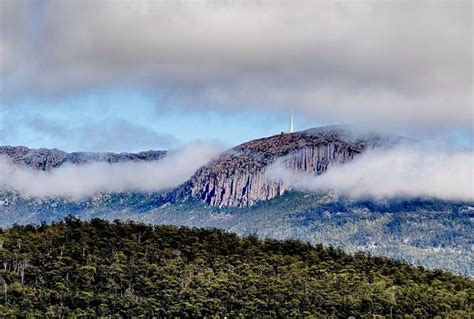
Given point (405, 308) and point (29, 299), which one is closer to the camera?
point (29, 299)

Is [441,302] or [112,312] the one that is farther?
[441,302]

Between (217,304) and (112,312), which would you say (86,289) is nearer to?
(112,312)

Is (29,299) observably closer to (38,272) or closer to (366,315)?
(38,272)

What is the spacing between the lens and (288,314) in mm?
193500

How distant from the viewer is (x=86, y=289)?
193 m

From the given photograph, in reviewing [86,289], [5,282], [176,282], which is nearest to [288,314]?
[176,282]

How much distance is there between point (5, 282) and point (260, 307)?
53.1 meters

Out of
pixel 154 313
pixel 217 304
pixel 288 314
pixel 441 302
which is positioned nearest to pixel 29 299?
pixel 154 313

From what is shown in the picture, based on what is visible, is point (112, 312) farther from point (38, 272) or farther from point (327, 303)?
point (327, 303)

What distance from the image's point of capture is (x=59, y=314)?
18138 centimetres

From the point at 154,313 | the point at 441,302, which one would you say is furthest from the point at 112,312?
the point at 441,302

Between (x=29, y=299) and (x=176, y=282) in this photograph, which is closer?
(x=29, y=299)

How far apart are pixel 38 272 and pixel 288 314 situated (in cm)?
5351

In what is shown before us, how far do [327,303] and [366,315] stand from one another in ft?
28.7
